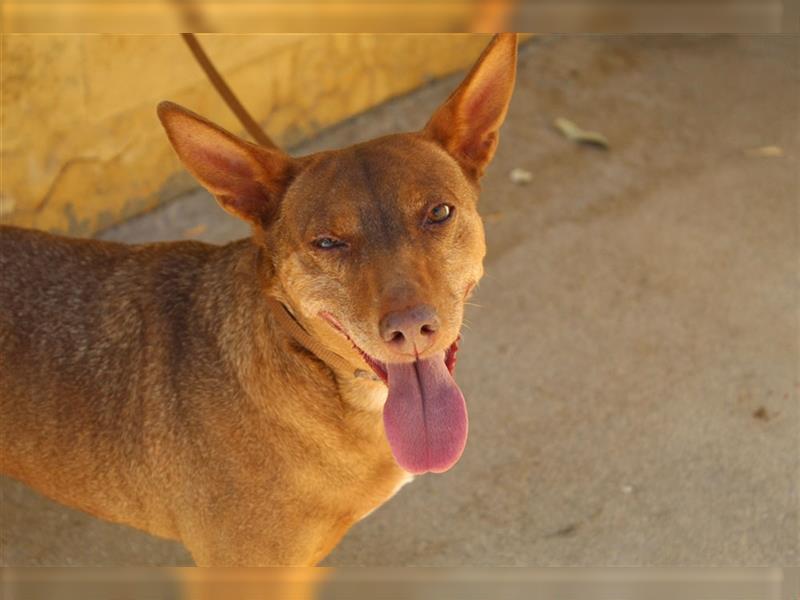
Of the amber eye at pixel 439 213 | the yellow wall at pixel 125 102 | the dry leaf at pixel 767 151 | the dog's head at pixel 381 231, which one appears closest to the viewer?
the dog's head at pixel 381 231

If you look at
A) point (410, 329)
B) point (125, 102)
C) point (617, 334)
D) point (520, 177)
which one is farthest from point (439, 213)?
point (520, 177)

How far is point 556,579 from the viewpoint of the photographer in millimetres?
1845

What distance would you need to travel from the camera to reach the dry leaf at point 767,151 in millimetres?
6105

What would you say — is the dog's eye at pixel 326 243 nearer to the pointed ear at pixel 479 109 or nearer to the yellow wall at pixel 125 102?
the pointed ear at pixel 479 109

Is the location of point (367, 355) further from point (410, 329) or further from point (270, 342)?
point (270, 342)

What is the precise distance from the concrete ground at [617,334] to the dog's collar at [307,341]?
1.31m

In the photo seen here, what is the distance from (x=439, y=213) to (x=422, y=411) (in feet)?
1.76

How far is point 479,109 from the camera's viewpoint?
118 inches

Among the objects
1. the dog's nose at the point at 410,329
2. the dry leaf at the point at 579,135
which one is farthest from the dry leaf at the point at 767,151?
the dog's nose at the point at 410,329

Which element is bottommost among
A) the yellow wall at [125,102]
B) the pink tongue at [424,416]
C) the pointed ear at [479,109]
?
the yellow wall at [125,102]

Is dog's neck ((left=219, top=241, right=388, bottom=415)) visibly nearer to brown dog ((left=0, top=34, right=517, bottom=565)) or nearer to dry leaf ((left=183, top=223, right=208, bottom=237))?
brown dog ((left=0, top=34, right=517, bottom=565))

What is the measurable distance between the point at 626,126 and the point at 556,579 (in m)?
4.83

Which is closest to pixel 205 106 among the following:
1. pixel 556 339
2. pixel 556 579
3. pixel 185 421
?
pixel 556 339

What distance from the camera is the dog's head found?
2.74 m
